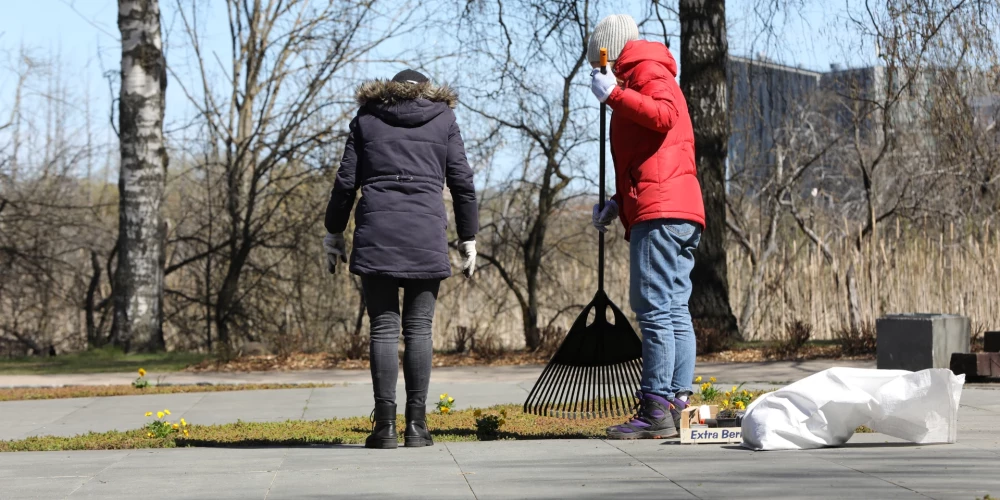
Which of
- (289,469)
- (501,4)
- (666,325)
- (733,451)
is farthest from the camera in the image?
(501,4)

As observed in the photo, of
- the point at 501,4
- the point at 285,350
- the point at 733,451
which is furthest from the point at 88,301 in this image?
the point at 733,451

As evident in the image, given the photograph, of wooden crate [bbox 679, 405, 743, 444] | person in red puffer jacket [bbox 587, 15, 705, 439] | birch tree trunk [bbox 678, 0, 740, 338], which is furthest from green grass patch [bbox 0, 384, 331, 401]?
birch tree trunk [bbox 678, 0, 740, 338]

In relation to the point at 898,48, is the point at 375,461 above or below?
below

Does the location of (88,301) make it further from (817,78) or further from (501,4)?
(817,78)

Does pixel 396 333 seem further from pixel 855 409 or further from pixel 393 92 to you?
pixel 855 409

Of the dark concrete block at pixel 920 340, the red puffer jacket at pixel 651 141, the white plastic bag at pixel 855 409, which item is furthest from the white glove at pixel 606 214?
the dark concrete block at pixel 920 340

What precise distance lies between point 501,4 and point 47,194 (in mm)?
8104

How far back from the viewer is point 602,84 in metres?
5.02

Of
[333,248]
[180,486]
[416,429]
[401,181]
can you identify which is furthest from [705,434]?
[180,486]

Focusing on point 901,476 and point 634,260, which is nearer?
point 901,476

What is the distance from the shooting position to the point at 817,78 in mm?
17047

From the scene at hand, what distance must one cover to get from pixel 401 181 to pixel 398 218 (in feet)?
0.59

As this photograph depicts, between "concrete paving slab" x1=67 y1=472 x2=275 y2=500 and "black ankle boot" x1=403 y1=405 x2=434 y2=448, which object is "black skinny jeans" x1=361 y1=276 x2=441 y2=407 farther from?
"concrete paving slab" x1=67 y1=472 x2=275 y2=500

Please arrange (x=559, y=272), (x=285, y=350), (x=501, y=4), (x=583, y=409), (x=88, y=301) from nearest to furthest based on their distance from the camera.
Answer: (x=583, y=409) → (x=285, y=350) → (x=501, y=4) → (x=559, y=272) → (x=88, y=301)
